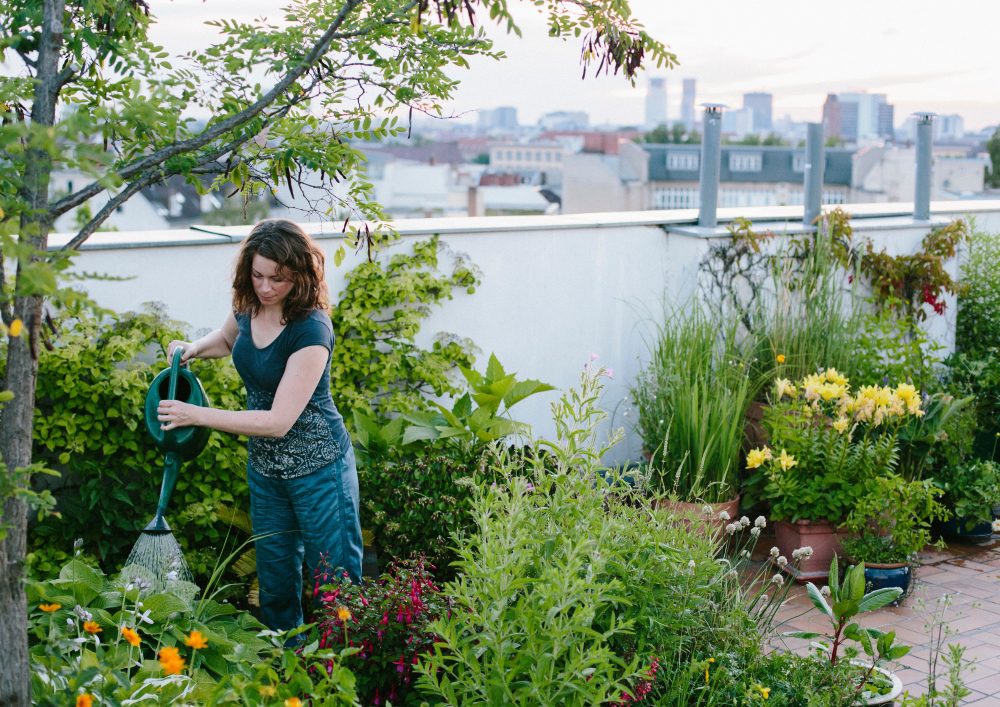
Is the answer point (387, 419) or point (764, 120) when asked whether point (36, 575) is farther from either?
point (764, 120)

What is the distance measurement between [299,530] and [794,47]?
117 ft

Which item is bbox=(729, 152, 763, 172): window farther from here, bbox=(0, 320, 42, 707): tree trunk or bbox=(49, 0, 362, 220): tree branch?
bbox=(0, 320, 42, 707): tree trunk

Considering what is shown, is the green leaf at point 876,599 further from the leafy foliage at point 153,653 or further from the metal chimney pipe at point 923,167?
the metal chimney pipe at point 923,167

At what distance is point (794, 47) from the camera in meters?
35.5

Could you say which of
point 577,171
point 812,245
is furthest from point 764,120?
point 812,245

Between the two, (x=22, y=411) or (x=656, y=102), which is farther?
(x=656, y=102)

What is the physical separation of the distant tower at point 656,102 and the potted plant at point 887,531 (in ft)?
269

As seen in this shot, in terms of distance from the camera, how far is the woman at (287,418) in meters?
3.01

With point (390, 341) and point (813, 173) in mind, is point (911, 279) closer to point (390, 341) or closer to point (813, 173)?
point (813, 173)

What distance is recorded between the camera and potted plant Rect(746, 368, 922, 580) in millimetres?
4617

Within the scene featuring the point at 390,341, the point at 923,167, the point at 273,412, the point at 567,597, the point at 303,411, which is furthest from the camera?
the point at 923,167

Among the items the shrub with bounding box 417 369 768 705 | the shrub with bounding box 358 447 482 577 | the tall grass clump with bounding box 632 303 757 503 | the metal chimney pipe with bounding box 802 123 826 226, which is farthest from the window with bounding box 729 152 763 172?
the shrub with bounding box 417 369 768 705

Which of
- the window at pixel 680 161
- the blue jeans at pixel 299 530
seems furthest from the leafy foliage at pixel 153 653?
the window at pixel 680 161

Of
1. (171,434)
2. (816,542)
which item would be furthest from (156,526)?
(816,542)
